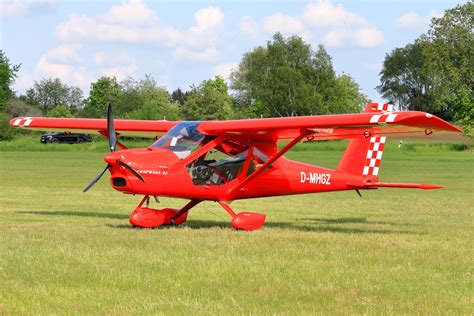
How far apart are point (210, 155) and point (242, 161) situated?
0.60 metres

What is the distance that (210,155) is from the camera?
14266 mm

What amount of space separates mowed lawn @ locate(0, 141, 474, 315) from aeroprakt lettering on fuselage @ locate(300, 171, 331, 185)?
0.87 metres

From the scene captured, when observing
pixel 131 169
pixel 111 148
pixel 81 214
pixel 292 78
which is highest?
pixel 292 78

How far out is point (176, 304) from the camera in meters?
7.66

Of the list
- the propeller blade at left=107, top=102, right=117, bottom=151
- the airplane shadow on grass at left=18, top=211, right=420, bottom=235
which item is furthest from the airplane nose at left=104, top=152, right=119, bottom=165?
the airplane shadow on grass at left=18, top=211, right=420, bottom=235

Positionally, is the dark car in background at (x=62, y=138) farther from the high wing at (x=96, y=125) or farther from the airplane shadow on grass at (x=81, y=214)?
the airplane shadow on grass at (x=81, y=214)

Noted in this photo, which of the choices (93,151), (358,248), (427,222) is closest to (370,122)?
(358,248)

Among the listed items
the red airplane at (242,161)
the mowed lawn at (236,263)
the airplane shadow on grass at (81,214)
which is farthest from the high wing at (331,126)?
the airplane shadow on grass at (81,214)

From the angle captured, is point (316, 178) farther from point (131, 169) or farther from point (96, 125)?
point (96, 125)

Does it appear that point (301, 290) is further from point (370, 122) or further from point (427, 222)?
point (427, 222)

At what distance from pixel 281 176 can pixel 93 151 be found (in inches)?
1835

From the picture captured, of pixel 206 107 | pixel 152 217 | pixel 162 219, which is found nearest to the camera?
pixel 152 217

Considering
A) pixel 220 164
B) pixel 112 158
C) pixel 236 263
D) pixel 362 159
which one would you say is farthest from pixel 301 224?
pixel 236 263

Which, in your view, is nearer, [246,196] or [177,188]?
[177,188]
